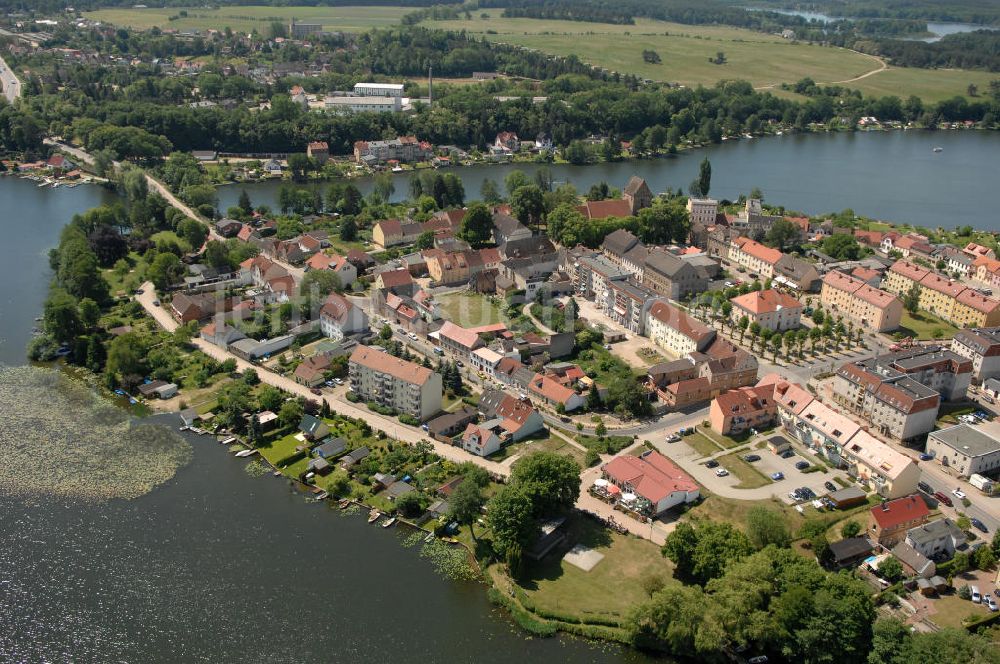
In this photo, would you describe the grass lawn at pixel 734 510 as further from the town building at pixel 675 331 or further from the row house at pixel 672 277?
the row house at pixel 672 277

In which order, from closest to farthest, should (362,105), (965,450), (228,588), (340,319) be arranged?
(228,588) < (965,450) < (340,319) < (362,105)

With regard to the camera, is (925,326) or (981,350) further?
(925,326)

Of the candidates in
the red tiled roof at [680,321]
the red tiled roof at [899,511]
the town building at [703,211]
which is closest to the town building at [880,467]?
the red tiled roof at [899,511]

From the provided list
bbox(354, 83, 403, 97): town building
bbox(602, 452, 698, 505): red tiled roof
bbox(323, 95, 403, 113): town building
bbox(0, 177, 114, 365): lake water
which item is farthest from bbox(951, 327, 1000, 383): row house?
bbox(354, 83, 403, 97): town building

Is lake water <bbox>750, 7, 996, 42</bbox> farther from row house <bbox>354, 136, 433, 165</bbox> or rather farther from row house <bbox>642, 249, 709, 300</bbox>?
row house <bbox>642, 249, 709, 300</bbox>

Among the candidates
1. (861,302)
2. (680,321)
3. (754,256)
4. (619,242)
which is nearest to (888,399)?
(680,321)

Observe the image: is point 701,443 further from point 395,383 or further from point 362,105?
point 362,105
